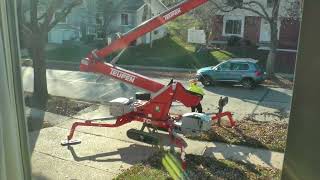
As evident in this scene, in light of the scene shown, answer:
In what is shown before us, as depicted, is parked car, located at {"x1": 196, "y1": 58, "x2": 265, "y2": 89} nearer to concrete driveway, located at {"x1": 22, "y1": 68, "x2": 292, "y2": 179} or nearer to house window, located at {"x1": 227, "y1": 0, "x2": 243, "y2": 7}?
concrete driveway, located at {"x1": 22, "y1": 68, "x2": 292, "y2": 179}

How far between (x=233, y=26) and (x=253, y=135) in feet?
3.35

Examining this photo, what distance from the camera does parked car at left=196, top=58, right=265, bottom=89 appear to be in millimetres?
4719

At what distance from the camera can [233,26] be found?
3.54 meters

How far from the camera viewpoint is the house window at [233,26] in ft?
11.0

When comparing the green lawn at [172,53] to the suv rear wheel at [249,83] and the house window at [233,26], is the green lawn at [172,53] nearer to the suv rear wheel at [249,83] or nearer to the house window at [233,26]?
the house window at [233,26]

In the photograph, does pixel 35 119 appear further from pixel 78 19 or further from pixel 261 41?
pixel 261 41

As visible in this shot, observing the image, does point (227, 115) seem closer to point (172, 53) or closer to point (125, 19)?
point (172, 53)

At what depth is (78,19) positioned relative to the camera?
3576 mm

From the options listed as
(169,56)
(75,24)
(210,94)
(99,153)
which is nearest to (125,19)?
(169,56)

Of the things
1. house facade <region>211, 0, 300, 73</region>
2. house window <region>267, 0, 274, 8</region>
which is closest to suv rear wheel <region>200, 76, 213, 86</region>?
house facade <region>211, 0, 300, 73</region>

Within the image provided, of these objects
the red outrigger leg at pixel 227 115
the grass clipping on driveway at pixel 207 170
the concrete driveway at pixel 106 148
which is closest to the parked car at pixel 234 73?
the concrete driveway at pixel 106 148

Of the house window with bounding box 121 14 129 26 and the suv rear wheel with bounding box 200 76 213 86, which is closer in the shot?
the house window with bounding box 121 14 129 26

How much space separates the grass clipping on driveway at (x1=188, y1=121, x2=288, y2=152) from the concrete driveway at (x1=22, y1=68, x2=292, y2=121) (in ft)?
1.03

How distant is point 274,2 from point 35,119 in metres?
2.33
